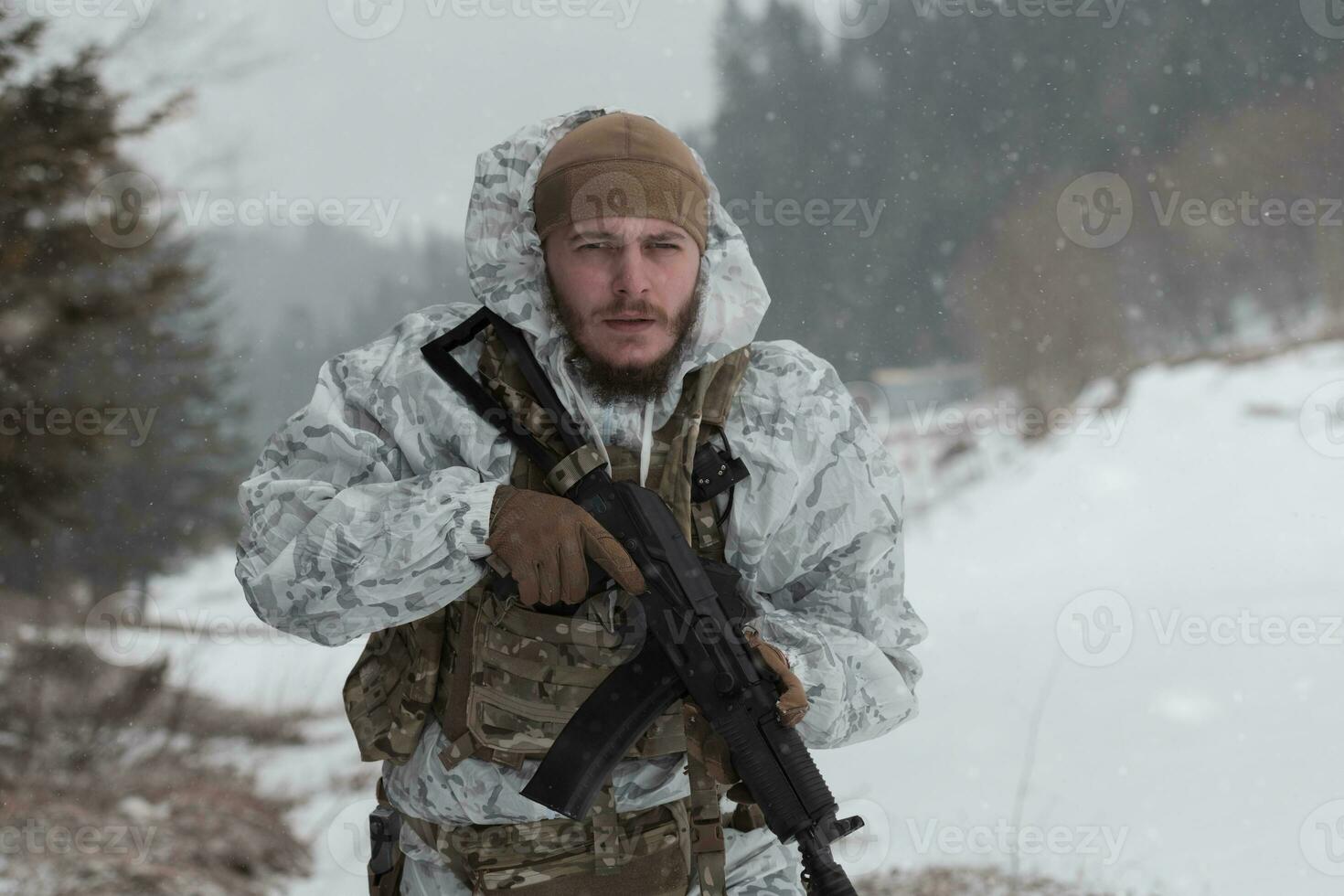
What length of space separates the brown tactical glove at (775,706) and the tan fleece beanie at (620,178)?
0.67 meters

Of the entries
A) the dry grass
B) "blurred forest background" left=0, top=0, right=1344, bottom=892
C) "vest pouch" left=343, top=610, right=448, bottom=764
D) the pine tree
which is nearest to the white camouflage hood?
"vest pouch" left=343, top=610, right=448, bottom=764

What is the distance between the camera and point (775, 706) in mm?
1481

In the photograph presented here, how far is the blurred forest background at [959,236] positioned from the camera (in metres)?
8.38

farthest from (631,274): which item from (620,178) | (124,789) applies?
(124,789)

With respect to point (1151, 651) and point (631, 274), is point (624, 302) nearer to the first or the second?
point (631, 274)

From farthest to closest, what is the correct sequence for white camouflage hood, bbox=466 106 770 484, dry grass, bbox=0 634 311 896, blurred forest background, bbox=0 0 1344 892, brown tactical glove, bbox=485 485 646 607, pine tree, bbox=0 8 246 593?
blurred forest background, bbox=0 0 1344 892 < pine tree, bbox=0 8 246 593 < dry grass, bbox=0 634 311 896 < white camouflage hood, bbox=466 106 770 484 < brown tactical glove, bbox=485 485 646 607

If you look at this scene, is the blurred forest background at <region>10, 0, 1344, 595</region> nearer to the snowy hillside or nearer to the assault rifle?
the snowy hillside

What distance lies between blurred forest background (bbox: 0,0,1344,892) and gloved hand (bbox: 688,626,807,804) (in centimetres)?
647

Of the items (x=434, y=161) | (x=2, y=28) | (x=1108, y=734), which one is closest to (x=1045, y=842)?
(x=1108, y=734)

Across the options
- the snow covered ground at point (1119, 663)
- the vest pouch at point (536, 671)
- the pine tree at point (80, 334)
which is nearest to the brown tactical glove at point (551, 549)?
the vest pouch at point (536, 671)

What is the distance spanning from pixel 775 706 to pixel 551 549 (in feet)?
1.24

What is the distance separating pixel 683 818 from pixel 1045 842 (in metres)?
3.16

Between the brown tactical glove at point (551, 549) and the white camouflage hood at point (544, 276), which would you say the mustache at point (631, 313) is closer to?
the white camouflage hood at point (544, 276)

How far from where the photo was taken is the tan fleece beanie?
1673 mm
